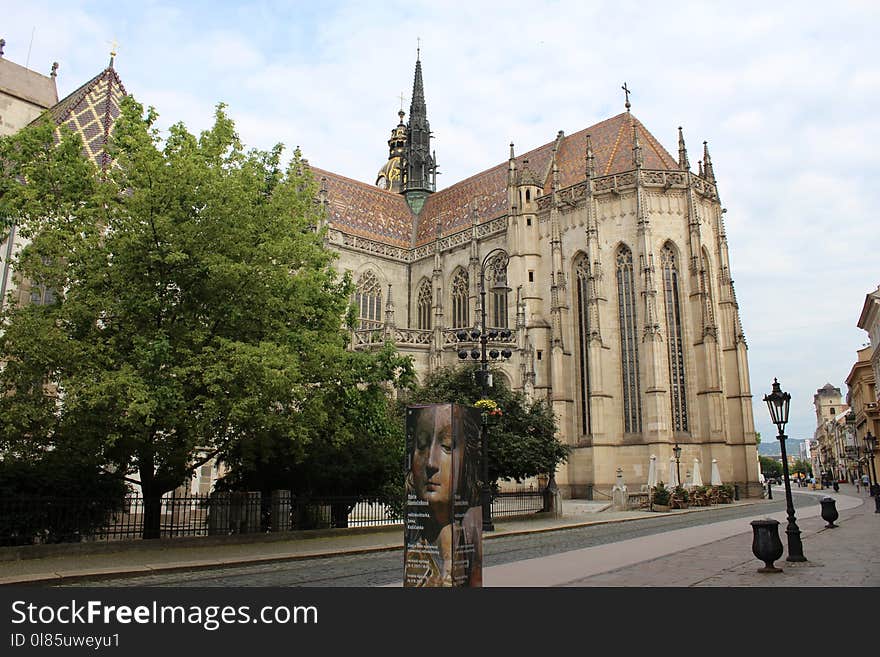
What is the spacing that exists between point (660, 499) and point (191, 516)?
2000 centimetres

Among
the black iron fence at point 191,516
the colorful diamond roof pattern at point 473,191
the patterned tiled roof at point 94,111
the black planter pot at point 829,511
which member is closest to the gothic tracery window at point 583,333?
the colorful diamond roof pattern at point 473,191

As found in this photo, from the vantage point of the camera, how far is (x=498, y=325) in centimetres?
4350

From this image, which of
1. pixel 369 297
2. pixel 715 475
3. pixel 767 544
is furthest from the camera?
pixel 369 297

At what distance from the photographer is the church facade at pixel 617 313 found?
3703cm

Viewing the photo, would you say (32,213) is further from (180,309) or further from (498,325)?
(498,325)

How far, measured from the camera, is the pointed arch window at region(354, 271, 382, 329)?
4753cm

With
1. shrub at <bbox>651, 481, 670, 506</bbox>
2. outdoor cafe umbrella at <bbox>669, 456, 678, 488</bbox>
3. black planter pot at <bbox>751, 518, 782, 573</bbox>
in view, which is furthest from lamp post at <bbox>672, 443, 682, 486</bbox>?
black planter pot at <bbox>751, 518, 782, 573</bbox>

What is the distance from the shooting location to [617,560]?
468 inches

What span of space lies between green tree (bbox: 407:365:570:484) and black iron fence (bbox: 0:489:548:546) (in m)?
4.90

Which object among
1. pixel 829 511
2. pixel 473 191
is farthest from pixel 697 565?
pixel 473 191

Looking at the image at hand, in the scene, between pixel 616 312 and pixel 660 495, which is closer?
pixel 660 495

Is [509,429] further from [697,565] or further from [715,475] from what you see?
[697,565]

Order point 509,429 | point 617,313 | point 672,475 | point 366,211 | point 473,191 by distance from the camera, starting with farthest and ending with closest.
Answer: point 473,191, point 366,211, point 617,313, point 672,475, point 509,429
